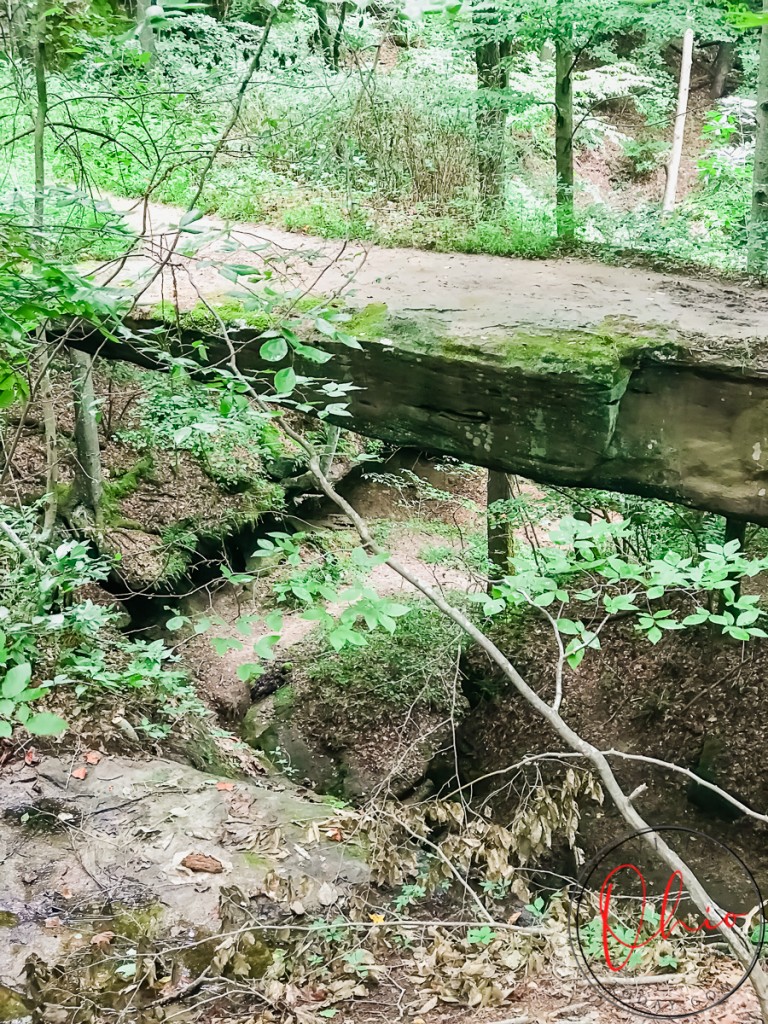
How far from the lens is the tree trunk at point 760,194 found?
16.3ft

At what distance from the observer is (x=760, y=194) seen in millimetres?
5055

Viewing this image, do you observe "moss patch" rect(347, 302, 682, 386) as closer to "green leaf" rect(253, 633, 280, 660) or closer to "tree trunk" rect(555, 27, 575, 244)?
"tree trunk" rect(555, 27, 575, 244)

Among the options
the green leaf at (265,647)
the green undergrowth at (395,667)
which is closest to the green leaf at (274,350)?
the green leaf at (265,647)

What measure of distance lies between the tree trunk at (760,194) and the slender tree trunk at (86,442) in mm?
4665

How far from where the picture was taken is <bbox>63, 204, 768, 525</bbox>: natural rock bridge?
427cm

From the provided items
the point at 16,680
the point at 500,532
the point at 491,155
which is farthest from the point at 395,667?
the point at 16,680

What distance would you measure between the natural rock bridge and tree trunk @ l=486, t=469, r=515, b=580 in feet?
5.55

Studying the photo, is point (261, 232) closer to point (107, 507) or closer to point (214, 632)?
point (107, 507)

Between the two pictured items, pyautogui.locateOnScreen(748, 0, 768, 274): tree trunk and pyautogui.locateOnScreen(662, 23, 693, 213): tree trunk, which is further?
pyautogui.locateOnScreen(662, 23, 693, 213): tree trunk

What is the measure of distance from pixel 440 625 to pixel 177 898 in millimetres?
3381

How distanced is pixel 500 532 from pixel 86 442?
11.9 ft

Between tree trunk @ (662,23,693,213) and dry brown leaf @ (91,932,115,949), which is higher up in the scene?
tree trunk @ (662,23,693,213)

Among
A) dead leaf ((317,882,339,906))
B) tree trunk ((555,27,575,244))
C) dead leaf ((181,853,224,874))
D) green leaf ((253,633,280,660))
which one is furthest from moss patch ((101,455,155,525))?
green leaf ((253,633,280,660))

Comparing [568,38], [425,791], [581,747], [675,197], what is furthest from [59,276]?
[675,197]
